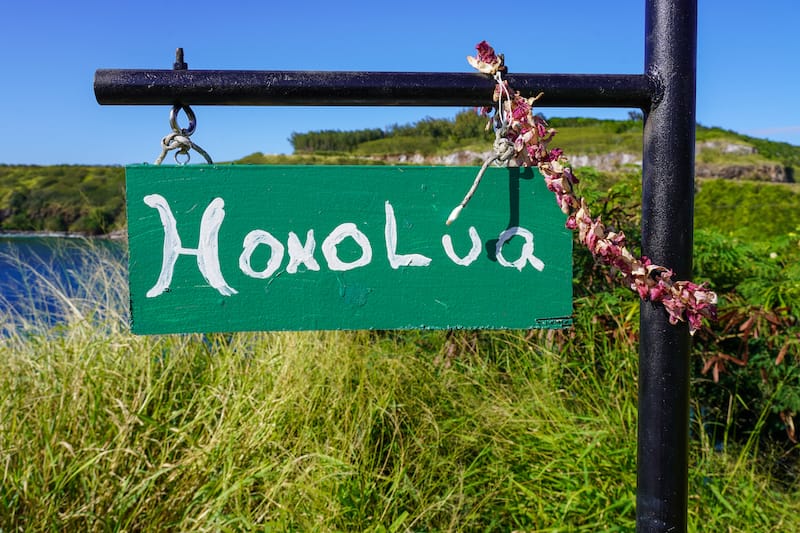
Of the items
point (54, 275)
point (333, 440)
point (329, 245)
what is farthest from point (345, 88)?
point (54, 275)

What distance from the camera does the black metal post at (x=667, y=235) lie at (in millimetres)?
916

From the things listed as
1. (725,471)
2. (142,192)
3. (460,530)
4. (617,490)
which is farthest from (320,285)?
(725,471)

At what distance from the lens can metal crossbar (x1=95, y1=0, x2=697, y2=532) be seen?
0.91 m

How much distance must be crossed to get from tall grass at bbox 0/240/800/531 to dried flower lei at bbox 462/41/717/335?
36.9 inches

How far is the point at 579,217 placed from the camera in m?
0.88

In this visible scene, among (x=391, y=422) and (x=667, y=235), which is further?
(x=391, y=422)

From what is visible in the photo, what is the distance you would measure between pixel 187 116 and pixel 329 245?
0.30 meters

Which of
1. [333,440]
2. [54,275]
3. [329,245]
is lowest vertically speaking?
[333,440]

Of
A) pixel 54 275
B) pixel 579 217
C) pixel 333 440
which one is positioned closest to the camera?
pixel 579 217

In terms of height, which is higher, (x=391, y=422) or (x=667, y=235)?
(x=667, y=235)

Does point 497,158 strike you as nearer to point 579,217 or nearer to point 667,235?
point 579,217

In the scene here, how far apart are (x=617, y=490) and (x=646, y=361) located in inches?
39.6

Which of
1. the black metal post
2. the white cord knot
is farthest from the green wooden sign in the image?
the black metal post

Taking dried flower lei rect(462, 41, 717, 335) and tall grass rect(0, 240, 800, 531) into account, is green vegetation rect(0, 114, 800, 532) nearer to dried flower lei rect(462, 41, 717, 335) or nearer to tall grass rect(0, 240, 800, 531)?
tall grass rect(0, 240, 800, 531)
